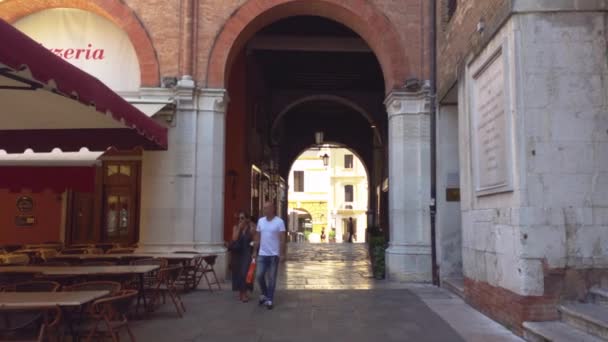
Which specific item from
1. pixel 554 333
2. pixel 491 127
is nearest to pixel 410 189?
pixel 491 127

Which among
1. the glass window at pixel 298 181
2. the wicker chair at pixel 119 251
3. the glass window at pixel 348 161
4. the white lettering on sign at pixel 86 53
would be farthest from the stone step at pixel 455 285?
the glass window at pixel 298 181

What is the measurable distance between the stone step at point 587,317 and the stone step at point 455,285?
3219 millimetres

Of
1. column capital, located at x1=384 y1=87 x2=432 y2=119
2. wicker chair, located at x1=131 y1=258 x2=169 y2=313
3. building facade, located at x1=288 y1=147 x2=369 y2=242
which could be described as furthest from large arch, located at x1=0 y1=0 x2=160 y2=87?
building facade, located at x1=288 y1=147 x2=369 y2=242

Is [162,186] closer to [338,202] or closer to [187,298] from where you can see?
[187,298]

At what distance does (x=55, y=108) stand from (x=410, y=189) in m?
7.55

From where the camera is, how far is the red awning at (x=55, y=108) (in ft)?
13.7

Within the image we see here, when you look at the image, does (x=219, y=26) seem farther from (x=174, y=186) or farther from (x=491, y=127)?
(x=491, y=127)

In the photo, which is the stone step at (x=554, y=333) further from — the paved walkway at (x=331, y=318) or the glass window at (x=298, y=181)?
the glass window at (x=298, y=181)

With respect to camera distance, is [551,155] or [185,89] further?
[185,89]

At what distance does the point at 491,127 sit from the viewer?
295 inches

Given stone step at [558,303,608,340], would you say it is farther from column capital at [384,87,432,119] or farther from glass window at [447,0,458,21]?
column capital at [384,87,432,119]

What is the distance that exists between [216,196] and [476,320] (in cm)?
595

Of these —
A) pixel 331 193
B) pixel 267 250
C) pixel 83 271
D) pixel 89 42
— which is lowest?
pixel 83 271

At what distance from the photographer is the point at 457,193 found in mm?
10750
